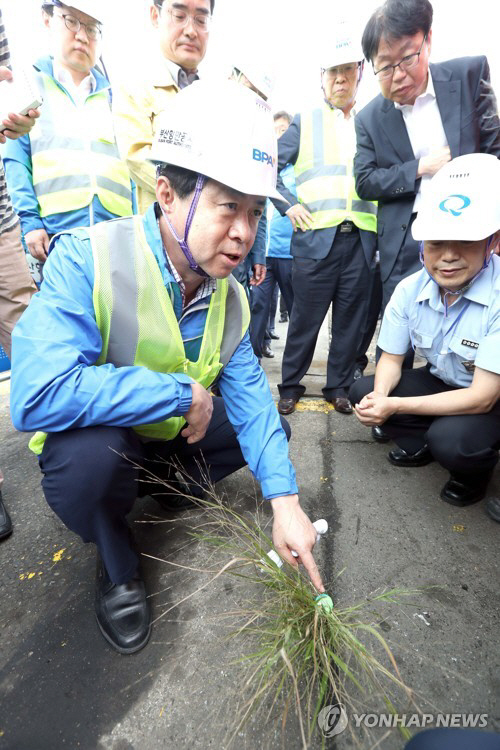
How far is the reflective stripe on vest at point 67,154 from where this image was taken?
1.95 metres

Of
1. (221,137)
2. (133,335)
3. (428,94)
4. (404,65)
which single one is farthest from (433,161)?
(133,335)

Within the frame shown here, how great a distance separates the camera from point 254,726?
100cm

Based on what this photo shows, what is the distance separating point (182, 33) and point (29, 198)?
1.15 meters

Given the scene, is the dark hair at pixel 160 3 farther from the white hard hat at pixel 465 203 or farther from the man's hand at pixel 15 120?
the white hard hat at pixel 465 203

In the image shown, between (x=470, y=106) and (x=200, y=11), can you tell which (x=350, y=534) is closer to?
(x=470, y=106)

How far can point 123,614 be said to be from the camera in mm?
1215

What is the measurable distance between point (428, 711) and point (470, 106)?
8.17ft

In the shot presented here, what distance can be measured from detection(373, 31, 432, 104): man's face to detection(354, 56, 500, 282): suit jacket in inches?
3.6

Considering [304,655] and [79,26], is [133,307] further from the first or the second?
[79,26]

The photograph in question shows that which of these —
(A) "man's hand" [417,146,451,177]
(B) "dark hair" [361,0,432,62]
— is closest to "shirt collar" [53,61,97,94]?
(B) "dark hair" [361,0,432,62]

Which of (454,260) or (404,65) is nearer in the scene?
(454,260)

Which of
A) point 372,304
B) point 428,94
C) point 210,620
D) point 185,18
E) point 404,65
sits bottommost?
point 210,620

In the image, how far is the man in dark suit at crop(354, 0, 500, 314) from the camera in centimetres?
190

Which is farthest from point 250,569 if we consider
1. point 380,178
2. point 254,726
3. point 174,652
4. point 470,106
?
point 470,106
